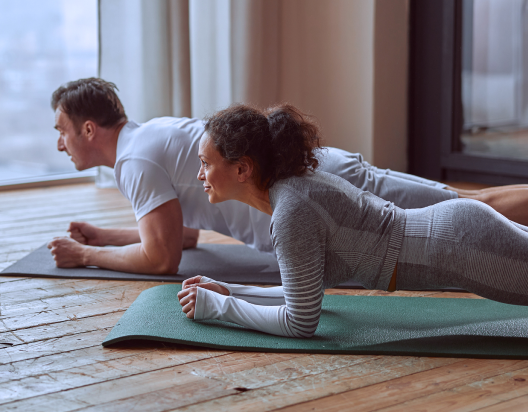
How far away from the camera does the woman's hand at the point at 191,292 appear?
1500 mm

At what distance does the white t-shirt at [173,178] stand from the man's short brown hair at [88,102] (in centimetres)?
8

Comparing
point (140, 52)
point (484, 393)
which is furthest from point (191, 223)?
point (140, 52)

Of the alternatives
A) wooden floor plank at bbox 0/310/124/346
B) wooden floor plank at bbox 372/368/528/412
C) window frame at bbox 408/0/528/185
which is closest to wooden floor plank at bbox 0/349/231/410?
wooden floor plank at bbox 0/310/124/346

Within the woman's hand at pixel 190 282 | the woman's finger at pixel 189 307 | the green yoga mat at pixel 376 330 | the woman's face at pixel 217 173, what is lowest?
the green yoga mat at pixel 376 330

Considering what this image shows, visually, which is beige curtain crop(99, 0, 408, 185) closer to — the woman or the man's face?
the man's face

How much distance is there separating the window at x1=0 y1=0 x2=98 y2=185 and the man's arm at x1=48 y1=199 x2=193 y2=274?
1999 millimetres

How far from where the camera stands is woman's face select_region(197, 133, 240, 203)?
1403mm

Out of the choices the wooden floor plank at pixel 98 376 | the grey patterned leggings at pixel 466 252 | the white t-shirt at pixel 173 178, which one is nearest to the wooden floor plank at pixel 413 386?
the grey patterned leggings at pixel 466 252

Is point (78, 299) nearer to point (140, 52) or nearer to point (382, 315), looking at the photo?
point (382, 315)

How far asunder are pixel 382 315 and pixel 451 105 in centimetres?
242

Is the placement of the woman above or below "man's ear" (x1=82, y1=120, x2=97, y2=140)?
below

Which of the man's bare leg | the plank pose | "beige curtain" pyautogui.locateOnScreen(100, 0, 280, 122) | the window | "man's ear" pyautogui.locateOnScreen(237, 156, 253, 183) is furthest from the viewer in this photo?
the window

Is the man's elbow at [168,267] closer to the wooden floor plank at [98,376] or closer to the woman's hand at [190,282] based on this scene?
the woman's hand at [190,282]

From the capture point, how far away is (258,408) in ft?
3.77
